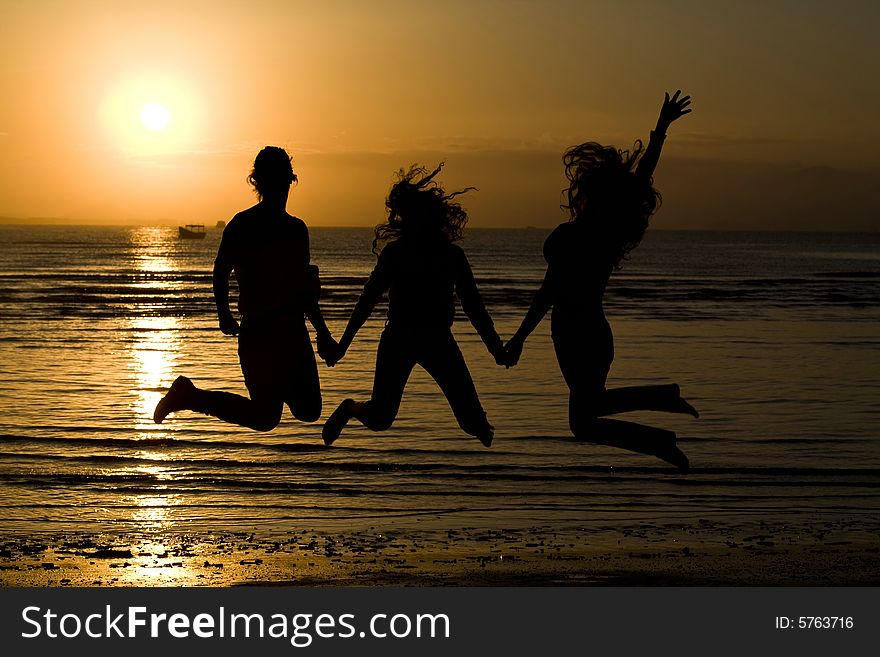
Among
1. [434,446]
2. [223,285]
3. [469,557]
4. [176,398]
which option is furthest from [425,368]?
[434,446]

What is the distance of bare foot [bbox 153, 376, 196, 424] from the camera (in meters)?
9.03

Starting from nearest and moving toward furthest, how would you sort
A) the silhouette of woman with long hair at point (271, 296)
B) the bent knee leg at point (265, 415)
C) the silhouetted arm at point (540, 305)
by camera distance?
1. the silhouette of woman with long hair at point (271, 296)
2. the silhouetted arm at point (540, 305)
3. the bent knee leg at point (265, 415)

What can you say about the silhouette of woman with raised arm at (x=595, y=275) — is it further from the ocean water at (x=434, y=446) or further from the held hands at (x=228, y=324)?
the ocean water at (x=434, y=446)

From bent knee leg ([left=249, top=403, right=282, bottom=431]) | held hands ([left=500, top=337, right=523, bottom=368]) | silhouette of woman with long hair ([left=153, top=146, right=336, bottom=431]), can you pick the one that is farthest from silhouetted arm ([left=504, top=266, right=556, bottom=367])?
bent knee leg ([left=249, top=403, right=282, bottom=431])

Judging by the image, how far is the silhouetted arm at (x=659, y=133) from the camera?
27.3 feet

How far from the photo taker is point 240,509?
14.5 meters

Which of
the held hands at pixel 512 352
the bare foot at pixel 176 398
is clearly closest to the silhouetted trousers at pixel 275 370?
the bare foot at pixel 176 398

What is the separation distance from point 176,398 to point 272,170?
2.00 meters

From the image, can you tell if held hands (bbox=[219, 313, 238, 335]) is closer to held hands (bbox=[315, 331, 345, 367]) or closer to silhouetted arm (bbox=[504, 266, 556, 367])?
held hands (bbox=[315, 331, 345, 367])

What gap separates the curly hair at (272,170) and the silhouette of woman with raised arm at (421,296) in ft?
2.64

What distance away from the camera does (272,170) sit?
27.6ft

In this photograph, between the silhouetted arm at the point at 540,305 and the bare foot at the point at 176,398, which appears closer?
the silhouetted arm at the point at 540,305

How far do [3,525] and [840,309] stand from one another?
44.6 metres
